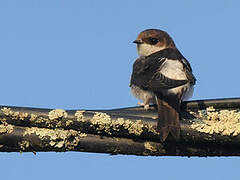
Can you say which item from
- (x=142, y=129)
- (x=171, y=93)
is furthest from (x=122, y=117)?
(x=171, y=93)

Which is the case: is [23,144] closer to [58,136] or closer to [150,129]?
[58,136]

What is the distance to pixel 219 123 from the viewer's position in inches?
102

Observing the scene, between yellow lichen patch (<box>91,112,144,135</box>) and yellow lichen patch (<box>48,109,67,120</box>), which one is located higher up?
yellow lichen patch (<box>48,109,67,120</box>)

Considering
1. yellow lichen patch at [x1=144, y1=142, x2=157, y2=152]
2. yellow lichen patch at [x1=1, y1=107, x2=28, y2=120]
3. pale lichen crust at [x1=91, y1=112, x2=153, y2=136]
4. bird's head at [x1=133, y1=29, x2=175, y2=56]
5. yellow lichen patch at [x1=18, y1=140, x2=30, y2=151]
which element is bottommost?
yellow lichen patch at [x1=144, y1=142, x2=157, y2=152]

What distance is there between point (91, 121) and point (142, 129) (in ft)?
0.87

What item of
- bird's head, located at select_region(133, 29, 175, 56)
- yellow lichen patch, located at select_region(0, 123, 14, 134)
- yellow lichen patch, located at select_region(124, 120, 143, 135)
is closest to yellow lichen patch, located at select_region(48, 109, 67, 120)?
yellow lichen patch, located at select_region(0, 123, 14, 134)

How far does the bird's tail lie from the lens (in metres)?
2.63

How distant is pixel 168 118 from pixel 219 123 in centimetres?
57

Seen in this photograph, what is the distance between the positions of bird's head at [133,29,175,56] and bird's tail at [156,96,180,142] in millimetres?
2669

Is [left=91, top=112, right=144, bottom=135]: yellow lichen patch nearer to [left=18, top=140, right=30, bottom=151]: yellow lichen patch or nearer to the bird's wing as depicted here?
[left=18, top=140, right=30, bottom=151]: yellow lichen patch

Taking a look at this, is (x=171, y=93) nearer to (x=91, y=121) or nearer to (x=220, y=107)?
(x=220, y=107)

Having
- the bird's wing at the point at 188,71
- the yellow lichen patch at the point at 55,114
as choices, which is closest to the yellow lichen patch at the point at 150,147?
the yellow lichen patch at the point at 55,114

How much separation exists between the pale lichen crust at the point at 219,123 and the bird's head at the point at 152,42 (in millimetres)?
3951

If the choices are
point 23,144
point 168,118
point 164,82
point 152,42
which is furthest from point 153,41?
point 23,144
